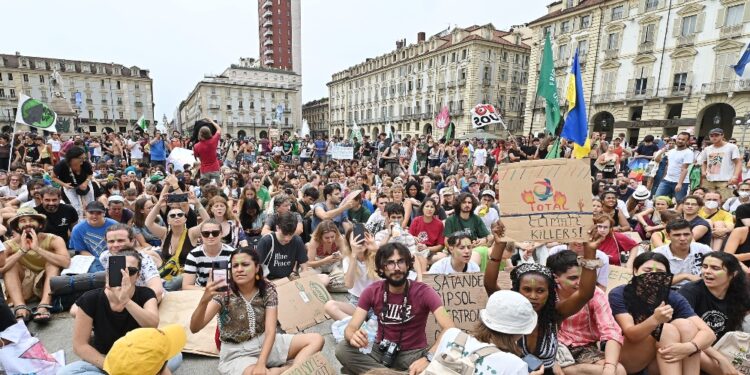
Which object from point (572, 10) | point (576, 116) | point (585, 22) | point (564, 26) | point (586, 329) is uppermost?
point (572, 10)

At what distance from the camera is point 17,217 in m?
4.06

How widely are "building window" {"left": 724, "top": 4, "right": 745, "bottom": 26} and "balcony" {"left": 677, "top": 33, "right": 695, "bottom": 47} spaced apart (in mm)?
2169

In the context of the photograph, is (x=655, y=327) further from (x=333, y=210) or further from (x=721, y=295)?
(x=333, y=210)

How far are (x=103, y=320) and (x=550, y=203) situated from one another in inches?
142

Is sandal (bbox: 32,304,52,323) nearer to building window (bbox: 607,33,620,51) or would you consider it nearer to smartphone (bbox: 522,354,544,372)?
smartphone (bbox: 522,354,544,372)

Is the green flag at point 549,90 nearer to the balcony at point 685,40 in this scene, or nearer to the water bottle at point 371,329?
the water bottle at point 371,329

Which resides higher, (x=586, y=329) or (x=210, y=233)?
(x=210, y=233)

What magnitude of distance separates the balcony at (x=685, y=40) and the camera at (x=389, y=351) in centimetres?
3979

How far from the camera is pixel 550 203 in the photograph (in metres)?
2.94

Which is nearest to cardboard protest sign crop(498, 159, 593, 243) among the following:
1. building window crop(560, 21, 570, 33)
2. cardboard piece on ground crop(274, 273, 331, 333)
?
cardboard piece on ground crop(274, 273, 331, 333)

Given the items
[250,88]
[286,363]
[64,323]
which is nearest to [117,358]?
[286,363]

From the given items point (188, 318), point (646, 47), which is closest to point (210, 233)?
point (188, 318)

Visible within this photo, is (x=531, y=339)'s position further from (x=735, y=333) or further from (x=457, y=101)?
(x=457, y=101)

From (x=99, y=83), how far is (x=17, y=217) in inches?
3574
